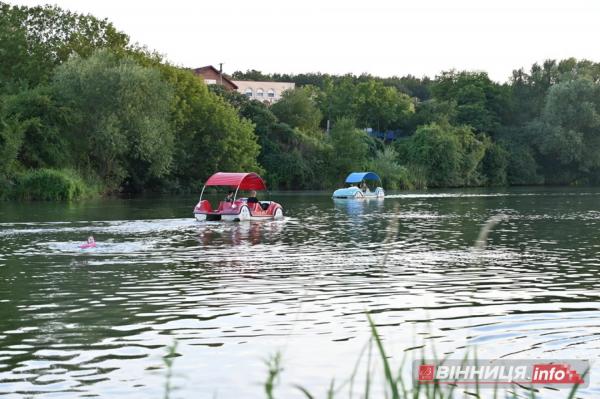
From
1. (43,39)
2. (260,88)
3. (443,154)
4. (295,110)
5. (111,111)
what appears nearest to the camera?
(111,111)

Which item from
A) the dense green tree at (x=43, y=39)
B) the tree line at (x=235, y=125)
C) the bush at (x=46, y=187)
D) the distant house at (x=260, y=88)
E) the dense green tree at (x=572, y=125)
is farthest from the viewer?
the distant house at (x=260, y=88)

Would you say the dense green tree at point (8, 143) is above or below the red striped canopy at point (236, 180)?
above

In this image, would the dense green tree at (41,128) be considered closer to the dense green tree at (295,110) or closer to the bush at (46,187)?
the bush at (46,187)

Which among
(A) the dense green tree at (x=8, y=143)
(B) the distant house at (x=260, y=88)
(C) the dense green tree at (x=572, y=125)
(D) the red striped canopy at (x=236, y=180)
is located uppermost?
(B) the distant house at (x=260, y=88)

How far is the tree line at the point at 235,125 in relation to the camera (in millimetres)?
64125

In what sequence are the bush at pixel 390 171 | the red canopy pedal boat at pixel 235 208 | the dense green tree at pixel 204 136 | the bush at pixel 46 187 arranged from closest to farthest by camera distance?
the red canopy pedal boat at pixel 235 208 < the bush at pixel 46 187 < the dense green tree at pixel 204 136 < the bush at pixel 390 171

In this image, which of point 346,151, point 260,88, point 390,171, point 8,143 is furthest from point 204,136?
point 260,88

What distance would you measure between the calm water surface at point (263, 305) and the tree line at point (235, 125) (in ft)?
113

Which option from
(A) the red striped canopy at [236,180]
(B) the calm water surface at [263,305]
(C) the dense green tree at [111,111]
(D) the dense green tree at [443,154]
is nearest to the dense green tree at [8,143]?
(C) the dense green tree at [111,111]

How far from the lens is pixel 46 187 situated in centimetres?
5791

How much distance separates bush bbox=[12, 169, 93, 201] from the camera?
5744 centimetres

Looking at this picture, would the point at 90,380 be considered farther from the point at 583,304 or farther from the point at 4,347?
the point at 583,304

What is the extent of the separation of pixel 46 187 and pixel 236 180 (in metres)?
22.9

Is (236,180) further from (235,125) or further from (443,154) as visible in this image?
(443,154)
